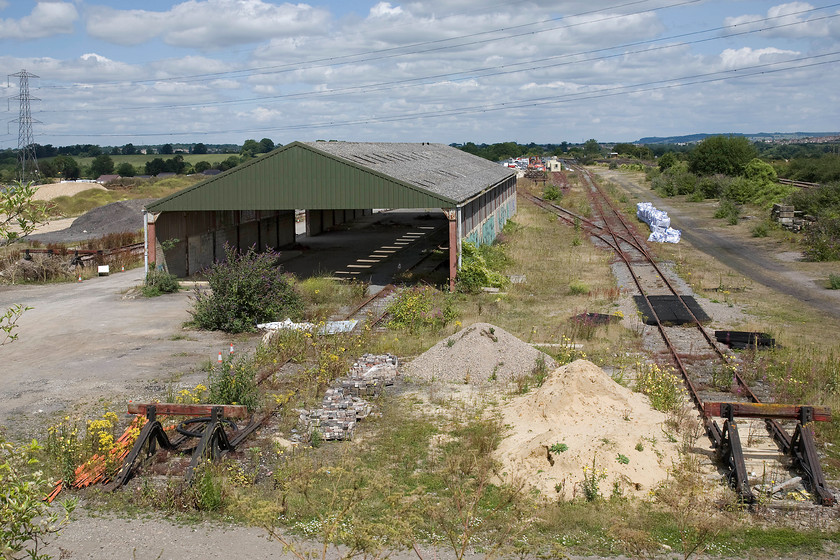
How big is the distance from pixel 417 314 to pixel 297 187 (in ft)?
27.8

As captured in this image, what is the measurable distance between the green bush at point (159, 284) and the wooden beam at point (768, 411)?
61.6 ft

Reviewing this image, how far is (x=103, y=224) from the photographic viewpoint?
46625mm

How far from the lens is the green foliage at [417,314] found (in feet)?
63.9

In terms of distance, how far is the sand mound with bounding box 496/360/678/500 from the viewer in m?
10.3

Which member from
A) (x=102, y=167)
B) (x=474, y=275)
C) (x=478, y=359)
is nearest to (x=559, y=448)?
(x=478, y=359)

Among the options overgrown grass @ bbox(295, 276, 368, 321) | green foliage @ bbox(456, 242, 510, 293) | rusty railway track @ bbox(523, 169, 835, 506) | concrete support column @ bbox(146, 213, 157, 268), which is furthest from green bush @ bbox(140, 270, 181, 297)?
rusty railway track @ bbox(523, 169, 835, 506)

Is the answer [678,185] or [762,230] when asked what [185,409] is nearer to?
[762,230]

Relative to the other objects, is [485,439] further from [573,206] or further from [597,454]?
[573,206]

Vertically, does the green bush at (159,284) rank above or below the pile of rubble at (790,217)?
below

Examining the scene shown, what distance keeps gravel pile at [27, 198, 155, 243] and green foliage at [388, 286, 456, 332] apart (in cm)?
2782

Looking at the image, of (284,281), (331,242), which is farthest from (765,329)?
(331,242)

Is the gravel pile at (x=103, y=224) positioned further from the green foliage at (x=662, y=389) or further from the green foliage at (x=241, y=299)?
the green foliage at (x=662, y=389)

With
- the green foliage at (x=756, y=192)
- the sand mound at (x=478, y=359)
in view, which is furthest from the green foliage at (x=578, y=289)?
the green foliage at (x=756, y=192)

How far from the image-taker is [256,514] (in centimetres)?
600
